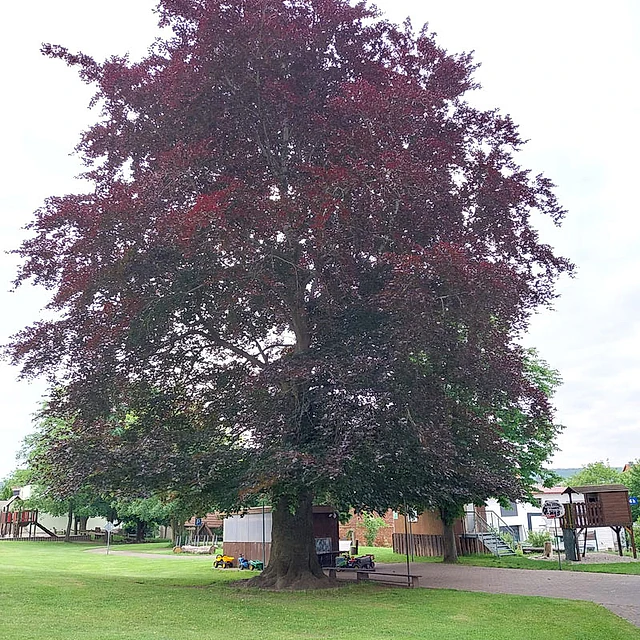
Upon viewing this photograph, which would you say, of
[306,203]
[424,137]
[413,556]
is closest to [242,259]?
[306,203]

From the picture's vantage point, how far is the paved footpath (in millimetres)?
14273

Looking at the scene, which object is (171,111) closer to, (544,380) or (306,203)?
(306,203)

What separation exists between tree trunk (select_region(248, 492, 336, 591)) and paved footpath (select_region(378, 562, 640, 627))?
10.9 feet

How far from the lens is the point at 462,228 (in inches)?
628

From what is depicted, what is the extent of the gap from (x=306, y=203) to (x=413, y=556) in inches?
887

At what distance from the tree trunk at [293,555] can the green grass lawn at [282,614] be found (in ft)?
2.48

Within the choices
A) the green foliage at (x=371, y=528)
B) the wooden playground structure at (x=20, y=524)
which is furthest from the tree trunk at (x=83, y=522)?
the green foliage at (x=371, y=528)

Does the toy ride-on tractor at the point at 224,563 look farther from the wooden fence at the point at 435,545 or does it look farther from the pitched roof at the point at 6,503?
the pitched roof at the point at 6,503

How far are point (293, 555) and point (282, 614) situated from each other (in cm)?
442

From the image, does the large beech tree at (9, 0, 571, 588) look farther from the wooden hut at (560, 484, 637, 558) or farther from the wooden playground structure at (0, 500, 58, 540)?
the wooden playground structure at (0, 500, 58, 540)

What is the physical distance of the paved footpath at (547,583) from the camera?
562 inches

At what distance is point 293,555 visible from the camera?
1658 centimetres

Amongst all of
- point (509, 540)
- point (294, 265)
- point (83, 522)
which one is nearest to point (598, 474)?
point (509, 540)

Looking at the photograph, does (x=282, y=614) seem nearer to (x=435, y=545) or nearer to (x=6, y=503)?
(x=435, y=545)
